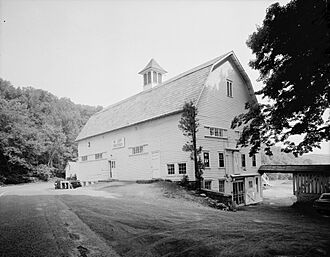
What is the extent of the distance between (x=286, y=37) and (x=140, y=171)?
1629cm

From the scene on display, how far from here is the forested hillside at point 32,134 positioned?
→ 40625mm

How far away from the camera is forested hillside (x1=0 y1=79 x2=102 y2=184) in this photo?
4062 centimetres

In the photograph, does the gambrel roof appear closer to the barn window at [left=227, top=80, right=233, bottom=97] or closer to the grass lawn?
the barn window at [left=227, top=80, right=233, bottom=97]

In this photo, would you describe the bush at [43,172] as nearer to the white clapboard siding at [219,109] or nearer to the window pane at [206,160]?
the window pane at [206,160]

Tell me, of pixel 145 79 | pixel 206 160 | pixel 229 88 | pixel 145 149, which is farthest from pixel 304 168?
pixel 145 79

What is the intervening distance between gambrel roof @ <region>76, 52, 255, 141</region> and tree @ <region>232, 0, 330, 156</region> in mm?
5777

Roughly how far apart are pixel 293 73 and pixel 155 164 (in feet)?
43.7

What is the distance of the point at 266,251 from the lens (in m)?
4.86

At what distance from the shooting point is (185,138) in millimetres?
18688

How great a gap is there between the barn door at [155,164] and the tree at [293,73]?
318 inches

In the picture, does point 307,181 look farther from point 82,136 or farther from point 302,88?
point 82,136

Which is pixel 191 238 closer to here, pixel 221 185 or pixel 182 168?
pixel 182 168

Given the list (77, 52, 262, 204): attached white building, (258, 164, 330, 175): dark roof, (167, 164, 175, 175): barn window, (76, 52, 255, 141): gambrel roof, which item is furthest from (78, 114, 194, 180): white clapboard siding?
(258, 164, 330, 175): dark roof

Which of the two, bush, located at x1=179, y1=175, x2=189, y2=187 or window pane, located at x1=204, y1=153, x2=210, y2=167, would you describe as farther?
window pane, located at x1=204, y1=153, x2=210, y2=167
